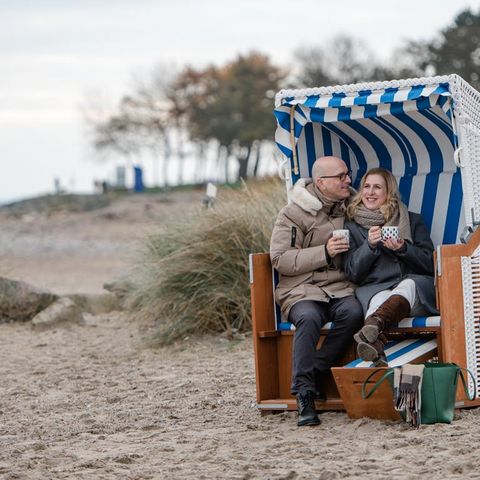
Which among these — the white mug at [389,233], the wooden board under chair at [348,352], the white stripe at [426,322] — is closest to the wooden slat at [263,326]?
the wooden board under chair at [348,352]

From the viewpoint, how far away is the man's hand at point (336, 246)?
5891 mm

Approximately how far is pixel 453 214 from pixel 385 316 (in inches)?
45.0

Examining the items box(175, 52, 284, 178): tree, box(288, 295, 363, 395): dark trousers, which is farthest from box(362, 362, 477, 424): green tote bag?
box(175, 52, 284, 178): tree

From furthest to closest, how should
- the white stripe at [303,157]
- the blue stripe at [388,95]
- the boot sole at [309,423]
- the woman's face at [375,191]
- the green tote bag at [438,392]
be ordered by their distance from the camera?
1. the white stripe at [303,157]
2. the woman's face at [375,191]
3. the blue stripe at [388,95]
4. the boot sole at [309,423]
5. the green tote bag at [438,392]

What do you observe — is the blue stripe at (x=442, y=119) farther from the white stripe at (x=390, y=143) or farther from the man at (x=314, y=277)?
the man at (x=314, y=277)

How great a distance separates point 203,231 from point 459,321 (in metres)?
4.02

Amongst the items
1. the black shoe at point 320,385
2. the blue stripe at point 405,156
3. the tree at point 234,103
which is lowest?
the black shoe at point 320,385

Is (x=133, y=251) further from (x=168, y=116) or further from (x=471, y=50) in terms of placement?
(x=168, y=116)

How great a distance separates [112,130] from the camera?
4444 centimetres

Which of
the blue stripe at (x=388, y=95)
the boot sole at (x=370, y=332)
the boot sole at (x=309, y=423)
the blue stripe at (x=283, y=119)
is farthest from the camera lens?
the blue stripe at (x=283, y=119)

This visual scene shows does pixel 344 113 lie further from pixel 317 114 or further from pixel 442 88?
pixel 442 88

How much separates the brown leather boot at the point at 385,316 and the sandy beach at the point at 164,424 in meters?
0.44

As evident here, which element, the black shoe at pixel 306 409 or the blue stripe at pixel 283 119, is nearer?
the black shoe at pixel 306 409

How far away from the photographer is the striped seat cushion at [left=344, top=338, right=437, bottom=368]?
5.48 meters
